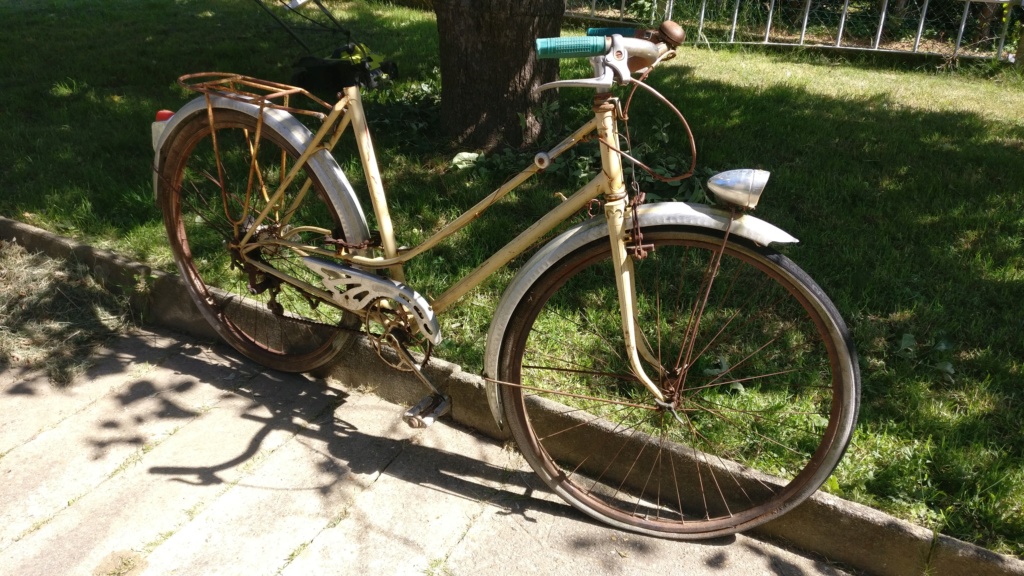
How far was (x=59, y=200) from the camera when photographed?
4723 millimetres

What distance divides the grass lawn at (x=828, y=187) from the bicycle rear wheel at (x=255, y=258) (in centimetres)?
Answer: 42

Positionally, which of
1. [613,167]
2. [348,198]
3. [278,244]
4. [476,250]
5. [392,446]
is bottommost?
[392,446]

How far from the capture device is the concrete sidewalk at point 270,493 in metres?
2.71

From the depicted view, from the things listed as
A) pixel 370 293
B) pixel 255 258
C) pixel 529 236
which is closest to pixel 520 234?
pixel 529 236

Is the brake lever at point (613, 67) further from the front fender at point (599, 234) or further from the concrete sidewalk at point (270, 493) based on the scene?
the concrete sidewalk at point (270, 493)

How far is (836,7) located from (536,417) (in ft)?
29.2

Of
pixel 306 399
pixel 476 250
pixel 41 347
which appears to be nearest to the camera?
pixel 306 399

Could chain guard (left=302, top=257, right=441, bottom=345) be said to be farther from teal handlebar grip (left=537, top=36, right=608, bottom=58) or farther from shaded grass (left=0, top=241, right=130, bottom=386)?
shaded grass (left=0, top=241, right=130, bottom=386)

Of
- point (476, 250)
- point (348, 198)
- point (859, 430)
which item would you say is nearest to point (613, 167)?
point (348, 198)

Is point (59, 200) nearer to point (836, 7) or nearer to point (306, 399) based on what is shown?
point (306, 399)

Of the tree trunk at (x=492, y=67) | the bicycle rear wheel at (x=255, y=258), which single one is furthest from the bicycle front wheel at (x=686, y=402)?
the tree trunk at (x=492, y=67)

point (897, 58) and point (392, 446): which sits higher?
point (897, 58)

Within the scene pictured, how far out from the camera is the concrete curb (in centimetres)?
254

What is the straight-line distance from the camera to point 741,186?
236 centimetres
